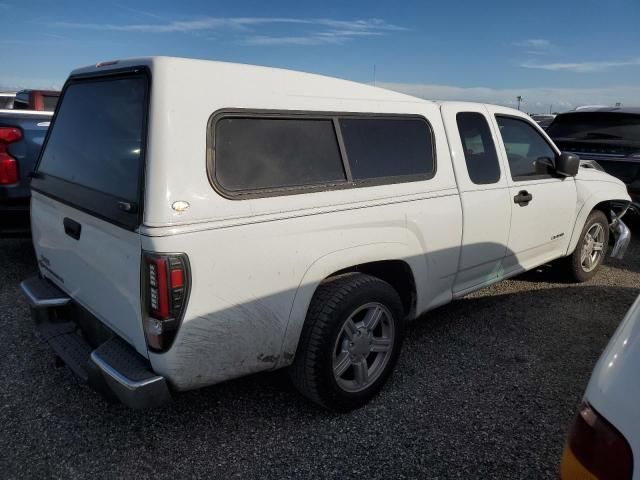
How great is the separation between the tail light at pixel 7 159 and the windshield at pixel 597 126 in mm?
6760

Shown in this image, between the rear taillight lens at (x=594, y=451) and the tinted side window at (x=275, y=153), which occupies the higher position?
the tinted side window at (x=275, y=153)

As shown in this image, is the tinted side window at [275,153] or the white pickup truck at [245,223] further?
the tinted side window at [275,153]

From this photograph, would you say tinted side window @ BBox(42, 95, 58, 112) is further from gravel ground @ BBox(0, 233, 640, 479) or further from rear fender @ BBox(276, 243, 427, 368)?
rear fender @ BBox(276, 243, 427, 368)

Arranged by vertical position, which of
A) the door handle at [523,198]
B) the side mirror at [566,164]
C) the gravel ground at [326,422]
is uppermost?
the side mirror at [566,164]

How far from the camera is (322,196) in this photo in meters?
2.43

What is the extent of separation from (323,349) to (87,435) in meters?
1.31

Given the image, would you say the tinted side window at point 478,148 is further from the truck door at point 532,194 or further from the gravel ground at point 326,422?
the gravel ground at point 326,422

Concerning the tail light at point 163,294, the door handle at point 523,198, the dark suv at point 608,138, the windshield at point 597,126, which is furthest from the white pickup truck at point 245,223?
the windshield at point 597,126

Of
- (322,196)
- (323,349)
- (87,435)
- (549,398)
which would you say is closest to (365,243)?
(322,196)

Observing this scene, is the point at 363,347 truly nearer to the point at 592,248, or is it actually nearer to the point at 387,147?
the point at 387,147

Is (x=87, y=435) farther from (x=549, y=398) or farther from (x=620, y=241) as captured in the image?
(x=620, y=241)

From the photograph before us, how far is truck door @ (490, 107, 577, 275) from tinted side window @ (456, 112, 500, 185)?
13cm

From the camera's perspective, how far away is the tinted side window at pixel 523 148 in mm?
3746

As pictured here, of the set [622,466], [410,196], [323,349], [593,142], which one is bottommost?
[323,349]
